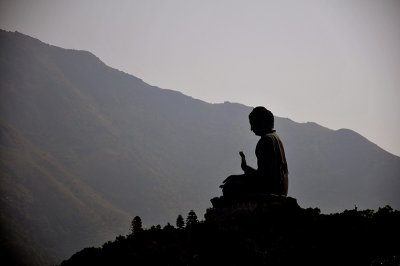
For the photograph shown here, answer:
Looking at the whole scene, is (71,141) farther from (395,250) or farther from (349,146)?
(395,250)

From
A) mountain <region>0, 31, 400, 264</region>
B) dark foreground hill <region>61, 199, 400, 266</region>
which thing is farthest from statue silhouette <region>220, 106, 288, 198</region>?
mountain <region>0, 31, 400, 264</region>

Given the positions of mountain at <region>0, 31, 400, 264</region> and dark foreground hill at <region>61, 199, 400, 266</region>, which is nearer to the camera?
dark foreground hill at <region>61, 199, 400, 266</region>

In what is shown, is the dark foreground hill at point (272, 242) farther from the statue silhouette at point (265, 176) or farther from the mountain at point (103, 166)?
the mountain at point (103, 166)

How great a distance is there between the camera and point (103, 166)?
14812 centimetres

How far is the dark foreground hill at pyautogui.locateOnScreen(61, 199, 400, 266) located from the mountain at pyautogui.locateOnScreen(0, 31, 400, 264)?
6636 cm

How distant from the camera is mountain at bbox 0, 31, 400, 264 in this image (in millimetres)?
103688

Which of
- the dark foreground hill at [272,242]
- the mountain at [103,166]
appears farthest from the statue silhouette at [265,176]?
the mountain at [103,166]

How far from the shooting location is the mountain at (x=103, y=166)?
103688 millimetres

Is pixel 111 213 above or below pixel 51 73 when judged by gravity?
below

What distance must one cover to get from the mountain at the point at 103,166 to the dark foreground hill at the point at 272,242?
218ft

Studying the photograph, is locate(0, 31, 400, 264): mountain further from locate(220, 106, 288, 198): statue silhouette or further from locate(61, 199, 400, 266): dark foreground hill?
locate(61, 199, 400, 266): dark foreground hill

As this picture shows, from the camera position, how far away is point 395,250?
35.5 ft

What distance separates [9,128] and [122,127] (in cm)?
5053

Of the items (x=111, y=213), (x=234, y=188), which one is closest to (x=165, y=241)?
(x=234, y=188)
